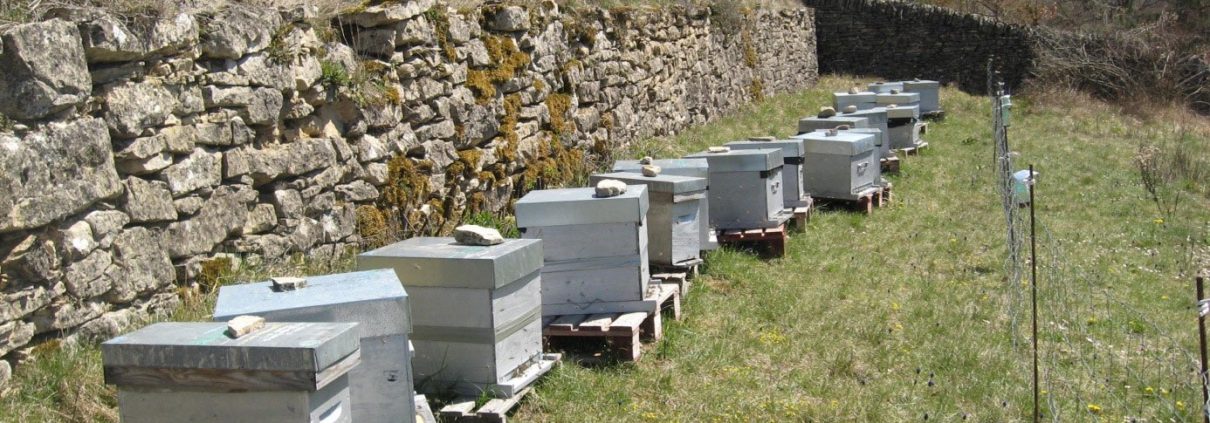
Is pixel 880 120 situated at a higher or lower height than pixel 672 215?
higher

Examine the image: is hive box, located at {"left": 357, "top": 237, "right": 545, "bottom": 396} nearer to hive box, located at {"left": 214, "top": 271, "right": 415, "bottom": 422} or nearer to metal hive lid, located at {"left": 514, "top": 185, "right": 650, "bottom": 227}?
hive box, located at {"left": 214, "top": 271, "right": 415, "bottom": 422}

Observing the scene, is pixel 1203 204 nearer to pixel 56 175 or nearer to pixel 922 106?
pixel 922 106

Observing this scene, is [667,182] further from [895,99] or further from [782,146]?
[895,99]

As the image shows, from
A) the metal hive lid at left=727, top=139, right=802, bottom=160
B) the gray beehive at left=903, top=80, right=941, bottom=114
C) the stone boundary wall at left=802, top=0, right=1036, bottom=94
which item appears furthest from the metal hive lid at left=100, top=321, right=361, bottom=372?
the stone boundary wall at left=802, top=0, right=1036, bottom=94

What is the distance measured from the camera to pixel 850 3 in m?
24.0

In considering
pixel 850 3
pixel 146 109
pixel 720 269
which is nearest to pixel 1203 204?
pixel 720 269

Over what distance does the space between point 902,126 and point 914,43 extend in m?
10.7

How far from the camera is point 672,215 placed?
670 centimetres

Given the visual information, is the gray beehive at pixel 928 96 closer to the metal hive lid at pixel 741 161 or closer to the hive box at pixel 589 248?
the metal hive lid at pixel 741 161

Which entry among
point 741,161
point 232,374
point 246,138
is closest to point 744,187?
point 741,161

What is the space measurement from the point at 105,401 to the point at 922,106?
A: 16.2 m

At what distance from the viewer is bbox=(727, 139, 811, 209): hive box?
891 cm

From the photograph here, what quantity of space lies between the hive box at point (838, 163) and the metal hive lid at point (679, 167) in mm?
2677

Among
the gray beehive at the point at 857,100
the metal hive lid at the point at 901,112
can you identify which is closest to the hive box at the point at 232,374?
the metal hive lid at the point at 901,112
